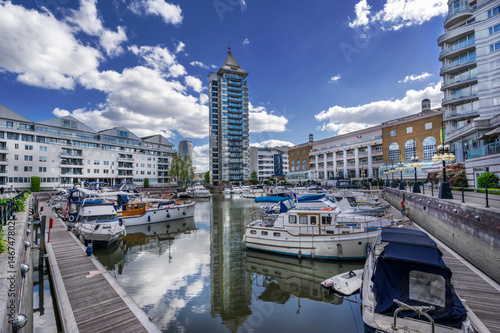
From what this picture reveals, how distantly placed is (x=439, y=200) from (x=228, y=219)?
24.6 meters

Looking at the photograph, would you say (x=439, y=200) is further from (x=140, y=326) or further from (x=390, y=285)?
(x=140, y=326)

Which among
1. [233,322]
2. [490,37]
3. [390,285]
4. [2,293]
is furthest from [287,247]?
[490,37]

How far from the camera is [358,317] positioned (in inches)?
390

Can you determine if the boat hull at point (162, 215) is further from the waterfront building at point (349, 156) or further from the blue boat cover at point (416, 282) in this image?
the waterfront building at point (349, 156)

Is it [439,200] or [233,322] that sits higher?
[439,200]

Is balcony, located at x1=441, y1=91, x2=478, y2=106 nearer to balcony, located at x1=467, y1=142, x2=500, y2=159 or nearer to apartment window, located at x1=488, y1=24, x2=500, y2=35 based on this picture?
apartment window, located at x1=488, y1=24, x2=500, y2=35

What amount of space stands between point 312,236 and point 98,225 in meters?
17.5

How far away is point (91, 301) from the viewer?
8.92m

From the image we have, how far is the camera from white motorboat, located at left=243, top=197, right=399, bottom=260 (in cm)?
1603

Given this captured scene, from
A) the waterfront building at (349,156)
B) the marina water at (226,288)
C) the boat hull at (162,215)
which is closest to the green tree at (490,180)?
the marina water at (226,288)

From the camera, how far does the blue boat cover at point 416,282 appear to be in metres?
6.33

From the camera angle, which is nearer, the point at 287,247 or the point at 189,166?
the point at 287,247

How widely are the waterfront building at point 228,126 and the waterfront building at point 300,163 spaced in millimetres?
22427

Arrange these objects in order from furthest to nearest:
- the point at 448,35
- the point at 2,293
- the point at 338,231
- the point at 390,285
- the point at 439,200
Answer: the point at 448,35
the point at 439,200
the point at 338,231
the point at 390,285
the point at 2,293
